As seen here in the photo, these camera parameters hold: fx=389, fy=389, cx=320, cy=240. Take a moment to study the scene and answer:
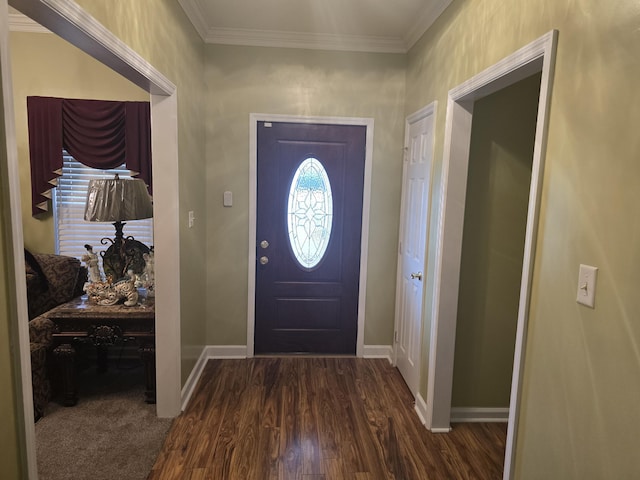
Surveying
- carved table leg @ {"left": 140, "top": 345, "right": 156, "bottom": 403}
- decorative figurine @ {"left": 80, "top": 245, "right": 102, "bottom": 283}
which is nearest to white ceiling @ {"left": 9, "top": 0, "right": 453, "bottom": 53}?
decorative figurine @ {"left": 80, "top": 245, "right": 102, "bottom": 283}

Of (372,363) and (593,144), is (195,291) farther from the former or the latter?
(593,144)

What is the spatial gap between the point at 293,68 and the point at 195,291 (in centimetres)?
193

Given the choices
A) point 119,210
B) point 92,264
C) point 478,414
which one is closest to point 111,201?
point 119,210

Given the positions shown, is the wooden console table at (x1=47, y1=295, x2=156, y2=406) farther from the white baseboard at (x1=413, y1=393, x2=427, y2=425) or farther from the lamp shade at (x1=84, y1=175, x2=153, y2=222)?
the white baseboard at (x1=413, y1=393, x2=427, y2=425)

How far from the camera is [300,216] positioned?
333 centimetres

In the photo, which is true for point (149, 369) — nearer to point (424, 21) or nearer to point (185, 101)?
point (185, 101)

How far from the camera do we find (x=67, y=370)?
2547 millimetres

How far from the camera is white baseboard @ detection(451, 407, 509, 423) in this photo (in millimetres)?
2561

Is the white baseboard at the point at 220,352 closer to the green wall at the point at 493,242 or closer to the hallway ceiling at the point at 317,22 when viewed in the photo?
the green wall at the point at 493,242

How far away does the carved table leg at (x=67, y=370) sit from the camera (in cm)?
252

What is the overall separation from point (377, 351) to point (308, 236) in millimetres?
1210

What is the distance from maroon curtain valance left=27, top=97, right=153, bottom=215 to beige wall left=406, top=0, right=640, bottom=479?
2.62 m

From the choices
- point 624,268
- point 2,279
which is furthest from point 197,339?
point 624,268

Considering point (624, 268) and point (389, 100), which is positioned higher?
point (389, 100)
